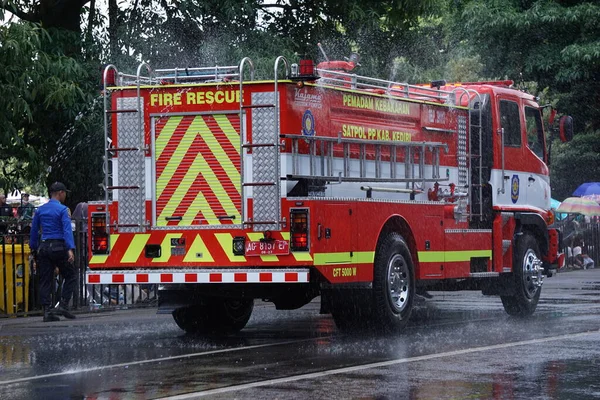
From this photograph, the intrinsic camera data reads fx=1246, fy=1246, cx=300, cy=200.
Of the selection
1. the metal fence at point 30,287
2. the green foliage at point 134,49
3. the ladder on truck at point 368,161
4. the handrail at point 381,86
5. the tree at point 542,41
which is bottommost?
the metal fence at point 30,287

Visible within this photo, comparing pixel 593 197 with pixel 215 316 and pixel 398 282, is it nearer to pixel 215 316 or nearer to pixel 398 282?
pixel 398 282

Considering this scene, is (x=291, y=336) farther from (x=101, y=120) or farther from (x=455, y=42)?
(x=455, y=42)

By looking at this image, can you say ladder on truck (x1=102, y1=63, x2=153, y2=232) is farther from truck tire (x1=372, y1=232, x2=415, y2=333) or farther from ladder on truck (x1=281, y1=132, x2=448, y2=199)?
truck tire (x1=372, y1=232, x2=415, y2=333)

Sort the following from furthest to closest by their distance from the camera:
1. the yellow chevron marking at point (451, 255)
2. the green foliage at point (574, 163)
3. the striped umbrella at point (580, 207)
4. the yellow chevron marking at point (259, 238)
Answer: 1. the green foliage at point (574, 163)
2. the striped umbrella at point (580, 207)
3. the yellow chevron marking at point (451, 255)
4. the yellow chevron marking at point (259, 238)

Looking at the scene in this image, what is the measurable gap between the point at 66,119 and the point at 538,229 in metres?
8.53

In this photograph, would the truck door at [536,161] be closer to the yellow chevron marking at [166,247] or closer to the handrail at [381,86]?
the handrail at [381,86]

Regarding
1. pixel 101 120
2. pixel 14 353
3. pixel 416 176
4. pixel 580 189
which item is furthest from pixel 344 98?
pixel 580 189

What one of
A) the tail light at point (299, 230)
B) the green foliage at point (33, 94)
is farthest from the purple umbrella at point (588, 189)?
the tail light at point (299, 230)

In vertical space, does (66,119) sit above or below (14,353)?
above

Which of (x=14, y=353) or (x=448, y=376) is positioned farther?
(x=14, y=353)

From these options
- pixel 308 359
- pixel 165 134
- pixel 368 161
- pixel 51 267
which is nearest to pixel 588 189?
pixel 51 267

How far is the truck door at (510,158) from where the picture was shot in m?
16.3

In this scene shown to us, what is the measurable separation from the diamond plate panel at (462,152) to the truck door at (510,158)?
484 mm

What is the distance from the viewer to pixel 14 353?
40.2ft
